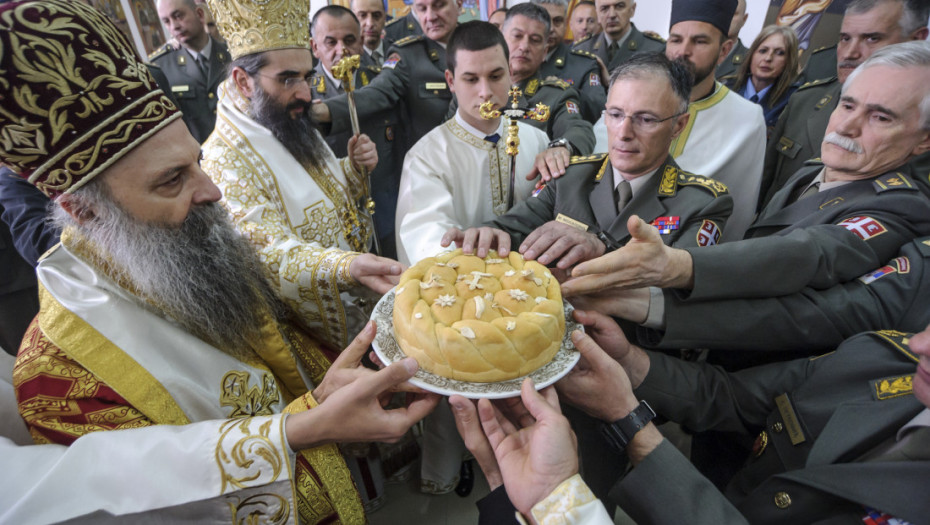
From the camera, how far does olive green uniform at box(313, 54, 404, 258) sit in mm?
4638

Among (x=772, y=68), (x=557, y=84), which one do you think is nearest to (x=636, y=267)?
(x=557, y=84)

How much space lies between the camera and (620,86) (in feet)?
7.07

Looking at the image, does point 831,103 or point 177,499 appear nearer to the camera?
point 177,499

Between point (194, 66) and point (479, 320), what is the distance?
5.34 meters

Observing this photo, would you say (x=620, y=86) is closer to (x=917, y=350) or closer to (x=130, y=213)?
(x=917, y=350)

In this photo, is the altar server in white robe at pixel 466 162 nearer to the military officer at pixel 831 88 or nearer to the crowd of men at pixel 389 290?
the crowd of men at pixel 389 290

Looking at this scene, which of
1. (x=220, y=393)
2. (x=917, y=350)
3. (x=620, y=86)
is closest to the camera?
(x=917, y=350)

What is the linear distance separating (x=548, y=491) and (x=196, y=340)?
1293 millimetres

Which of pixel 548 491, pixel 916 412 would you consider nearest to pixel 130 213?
pixel 548 491

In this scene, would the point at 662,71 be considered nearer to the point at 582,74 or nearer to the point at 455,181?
the point at 455,181

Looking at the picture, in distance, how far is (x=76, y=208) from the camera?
130 cm

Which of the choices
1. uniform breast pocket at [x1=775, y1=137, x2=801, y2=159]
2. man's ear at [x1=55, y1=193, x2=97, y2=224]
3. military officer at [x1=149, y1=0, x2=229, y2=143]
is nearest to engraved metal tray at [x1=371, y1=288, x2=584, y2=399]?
man's ear at [x1=55, y1=193, x2=97, y2=224]

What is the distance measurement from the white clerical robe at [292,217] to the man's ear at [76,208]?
30.1 inches

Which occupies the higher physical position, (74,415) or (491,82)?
(491,82)
